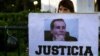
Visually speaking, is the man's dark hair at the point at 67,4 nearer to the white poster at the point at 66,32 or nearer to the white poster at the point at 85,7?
the white poster at the point at 66,32

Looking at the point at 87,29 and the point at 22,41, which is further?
the point at 22,41

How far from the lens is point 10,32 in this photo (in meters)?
6.96

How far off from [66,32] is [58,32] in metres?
0.10

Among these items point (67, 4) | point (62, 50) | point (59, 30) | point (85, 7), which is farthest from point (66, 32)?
point (85, 7)

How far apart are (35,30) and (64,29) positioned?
0.36 metres

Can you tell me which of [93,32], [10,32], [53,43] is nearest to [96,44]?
[93,32]

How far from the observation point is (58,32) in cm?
562

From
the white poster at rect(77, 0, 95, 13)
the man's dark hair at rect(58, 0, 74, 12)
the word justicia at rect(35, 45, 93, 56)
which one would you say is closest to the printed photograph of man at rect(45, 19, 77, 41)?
the word justicia at rect(35, 45, 93, 56)

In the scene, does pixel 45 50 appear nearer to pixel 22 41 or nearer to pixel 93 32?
pixel 93 32

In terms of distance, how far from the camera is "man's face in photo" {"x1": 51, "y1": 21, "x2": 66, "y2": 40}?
560 centimetres

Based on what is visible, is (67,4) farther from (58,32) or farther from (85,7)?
(85,7)

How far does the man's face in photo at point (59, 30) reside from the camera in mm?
5598

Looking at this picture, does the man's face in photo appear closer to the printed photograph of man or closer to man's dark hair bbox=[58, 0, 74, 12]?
the printed photograph of man

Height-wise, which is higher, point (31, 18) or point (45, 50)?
point (31, 18)
